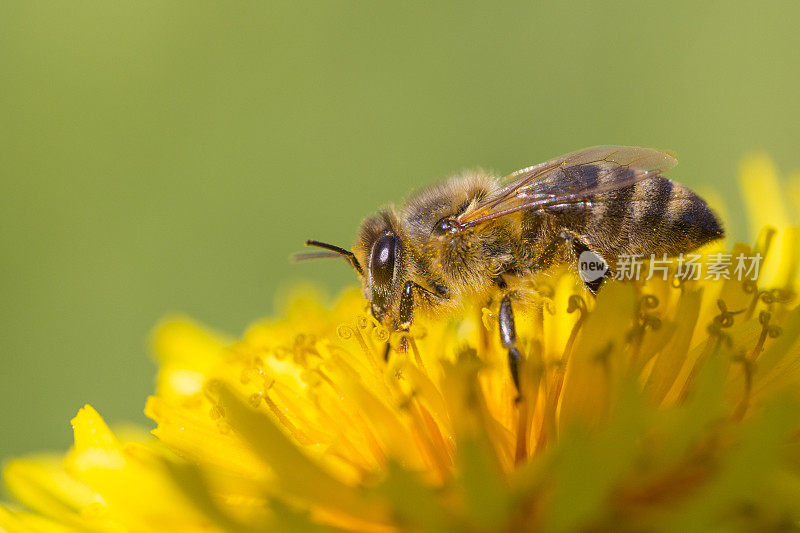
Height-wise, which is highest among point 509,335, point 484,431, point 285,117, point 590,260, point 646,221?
point 285,117

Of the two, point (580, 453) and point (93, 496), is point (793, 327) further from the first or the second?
point (93, 496)

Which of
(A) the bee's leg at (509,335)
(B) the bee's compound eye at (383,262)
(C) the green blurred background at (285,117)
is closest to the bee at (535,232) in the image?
(B) the bee's compound eye at (383,262)

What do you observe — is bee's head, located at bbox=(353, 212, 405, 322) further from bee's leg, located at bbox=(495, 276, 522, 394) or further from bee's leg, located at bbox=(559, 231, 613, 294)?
bee's leg, located at bbox=(559, 231, 613, 294)

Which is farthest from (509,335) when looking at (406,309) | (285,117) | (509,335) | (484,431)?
(285,117)

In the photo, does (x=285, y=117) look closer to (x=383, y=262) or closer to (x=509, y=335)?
(x=383, y=262)

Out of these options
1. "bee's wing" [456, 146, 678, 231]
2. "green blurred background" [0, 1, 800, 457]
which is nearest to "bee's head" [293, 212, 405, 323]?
"bee's wing" [456, 146, 678, 231]

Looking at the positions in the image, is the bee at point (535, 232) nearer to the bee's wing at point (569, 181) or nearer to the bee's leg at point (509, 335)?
the bee's wing at point (569, 181)

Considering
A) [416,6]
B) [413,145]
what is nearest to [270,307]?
[413,145]
